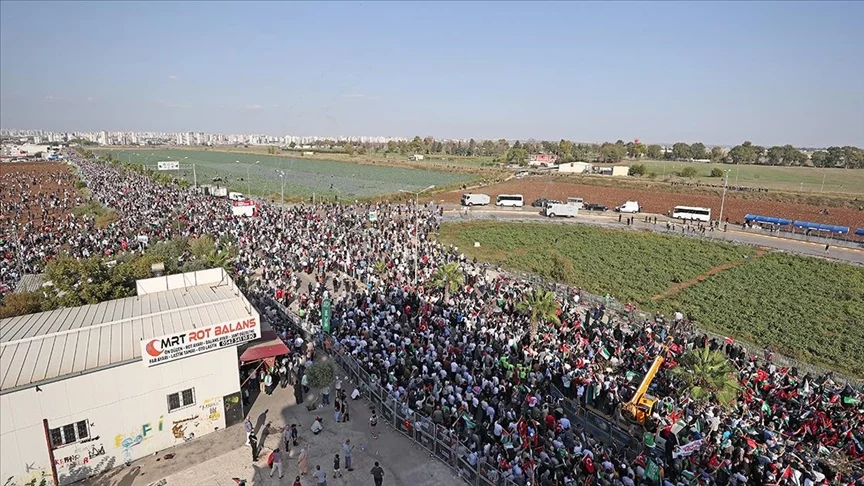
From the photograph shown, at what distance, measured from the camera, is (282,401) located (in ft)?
55.8

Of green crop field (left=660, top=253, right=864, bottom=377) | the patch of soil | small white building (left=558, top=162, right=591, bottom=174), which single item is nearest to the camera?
green crop field (left=660, top=253, right=864, bottom=377)

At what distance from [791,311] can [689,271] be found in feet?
27.5

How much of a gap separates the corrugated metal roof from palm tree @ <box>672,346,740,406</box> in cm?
1463

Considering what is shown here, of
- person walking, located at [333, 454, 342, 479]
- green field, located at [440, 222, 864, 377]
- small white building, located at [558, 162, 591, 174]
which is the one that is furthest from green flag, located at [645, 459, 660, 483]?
small white building, located at [558, 162, 591, 174]

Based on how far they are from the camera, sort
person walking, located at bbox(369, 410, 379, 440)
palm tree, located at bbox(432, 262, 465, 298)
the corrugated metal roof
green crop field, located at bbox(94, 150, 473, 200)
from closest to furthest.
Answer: the corrugated metal roof < person walking, located at bbox(369, 410, 379, 440) < palm tree, located at bbox(432, 262, 465, 298) < green crop field, located at bbox(94, 150, 473, 200)

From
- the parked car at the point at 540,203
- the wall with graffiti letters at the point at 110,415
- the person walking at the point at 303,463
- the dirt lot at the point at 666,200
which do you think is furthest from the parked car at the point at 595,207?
the person walking at the point at 303,463

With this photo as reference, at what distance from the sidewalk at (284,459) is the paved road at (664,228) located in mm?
38867

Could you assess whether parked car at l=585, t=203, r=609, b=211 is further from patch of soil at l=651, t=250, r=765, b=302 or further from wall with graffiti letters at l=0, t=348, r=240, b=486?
wall with graffiti letters at l=0, t=348, r=240, b=486

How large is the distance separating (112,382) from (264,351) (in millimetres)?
4633

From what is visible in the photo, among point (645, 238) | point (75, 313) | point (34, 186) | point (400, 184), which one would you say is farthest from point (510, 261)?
point (34, 186)

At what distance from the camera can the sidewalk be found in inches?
518

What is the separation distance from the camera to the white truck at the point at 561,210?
55.9 m

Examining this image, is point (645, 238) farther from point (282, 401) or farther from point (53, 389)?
point (53, 389)

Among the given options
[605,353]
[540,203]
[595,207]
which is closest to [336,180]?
[540,203]
